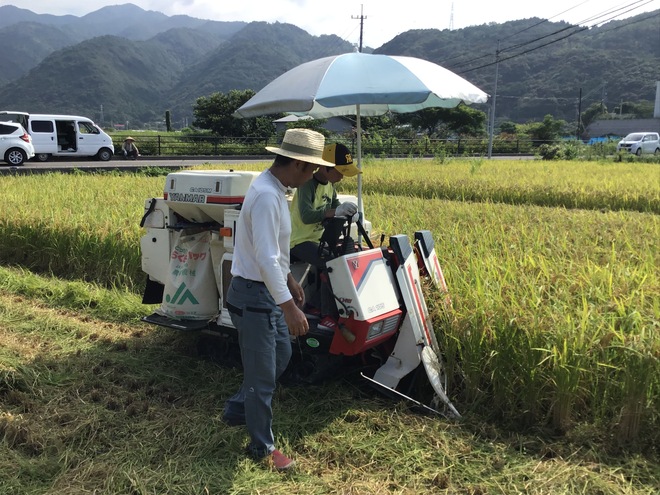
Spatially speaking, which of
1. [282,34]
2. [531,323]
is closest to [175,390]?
[531,323]

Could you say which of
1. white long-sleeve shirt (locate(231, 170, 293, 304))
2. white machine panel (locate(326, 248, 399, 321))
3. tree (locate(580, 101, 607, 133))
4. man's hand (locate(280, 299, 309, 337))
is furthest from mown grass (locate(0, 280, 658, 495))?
tree (locate(580, 101, 607, 133))

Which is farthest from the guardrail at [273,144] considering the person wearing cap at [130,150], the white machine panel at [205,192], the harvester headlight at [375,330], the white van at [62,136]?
the harvester headlight at [375,330]

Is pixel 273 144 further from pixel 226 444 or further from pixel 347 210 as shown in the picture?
pixel 226 444

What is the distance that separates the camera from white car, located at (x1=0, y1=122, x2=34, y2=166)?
1670cm

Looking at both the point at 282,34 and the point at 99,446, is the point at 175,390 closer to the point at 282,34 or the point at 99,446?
the point at 99,446

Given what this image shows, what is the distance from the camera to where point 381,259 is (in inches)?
120

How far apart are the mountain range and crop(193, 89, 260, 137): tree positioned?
897 inches

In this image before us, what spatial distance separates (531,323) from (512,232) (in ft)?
8.62

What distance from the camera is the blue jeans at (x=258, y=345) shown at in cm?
247

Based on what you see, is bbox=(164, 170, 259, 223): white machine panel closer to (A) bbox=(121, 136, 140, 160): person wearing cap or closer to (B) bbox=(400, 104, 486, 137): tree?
(A) bbox=(121, 136, 140, 160): person wearing cap

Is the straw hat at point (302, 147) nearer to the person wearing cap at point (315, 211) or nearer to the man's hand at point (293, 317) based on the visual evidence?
the man's hand at point (293, 317)

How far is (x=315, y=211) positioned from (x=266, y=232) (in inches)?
40.5

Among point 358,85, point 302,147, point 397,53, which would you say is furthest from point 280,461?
point 397,53

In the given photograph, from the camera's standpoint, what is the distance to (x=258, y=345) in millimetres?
2479
